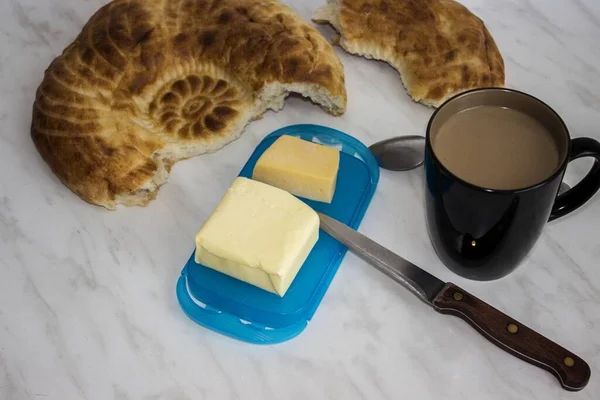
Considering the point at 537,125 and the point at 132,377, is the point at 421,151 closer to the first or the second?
the point at 537,125

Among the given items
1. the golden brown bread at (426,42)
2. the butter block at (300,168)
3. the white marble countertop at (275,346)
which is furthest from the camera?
the golden brown bread at (426,42)

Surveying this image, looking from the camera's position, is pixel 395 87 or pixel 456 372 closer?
pixel 456 372

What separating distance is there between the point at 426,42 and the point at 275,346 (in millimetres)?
715

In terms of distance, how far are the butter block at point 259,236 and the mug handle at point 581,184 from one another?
41cm

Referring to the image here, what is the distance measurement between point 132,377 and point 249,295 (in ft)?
0.79

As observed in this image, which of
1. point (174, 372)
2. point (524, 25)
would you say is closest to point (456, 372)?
point (174, 372)

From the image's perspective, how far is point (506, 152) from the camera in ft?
3.53

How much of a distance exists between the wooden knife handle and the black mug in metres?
0.08

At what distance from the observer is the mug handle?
1.06 m

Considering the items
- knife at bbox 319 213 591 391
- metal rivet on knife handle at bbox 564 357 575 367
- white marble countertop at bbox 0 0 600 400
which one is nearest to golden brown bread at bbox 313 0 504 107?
white marble countertop at bbox 0 0 600 400

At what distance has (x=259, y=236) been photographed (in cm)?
118

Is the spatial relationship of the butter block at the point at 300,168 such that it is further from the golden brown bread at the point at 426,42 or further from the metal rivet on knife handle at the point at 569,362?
the metal rivet on knife handle at the point at 569,362

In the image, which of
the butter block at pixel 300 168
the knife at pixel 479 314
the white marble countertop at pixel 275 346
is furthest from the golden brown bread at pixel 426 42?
the knife at pixel 479 314

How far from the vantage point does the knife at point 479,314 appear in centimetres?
110
